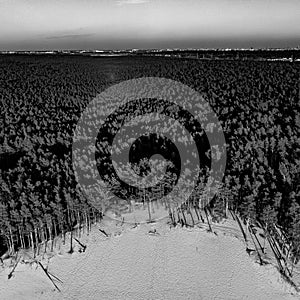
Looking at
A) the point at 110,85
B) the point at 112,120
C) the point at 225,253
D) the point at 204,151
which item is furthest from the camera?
the point at 110,85

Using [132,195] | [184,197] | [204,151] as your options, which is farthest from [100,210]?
[204,151]

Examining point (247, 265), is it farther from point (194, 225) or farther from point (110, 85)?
point (110, 85)

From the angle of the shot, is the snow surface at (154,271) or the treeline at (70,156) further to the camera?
the treeline at (70,156)

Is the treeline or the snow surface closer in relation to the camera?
the snow surface

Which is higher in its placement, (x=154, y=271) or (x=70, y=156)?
(x=70, y=156)

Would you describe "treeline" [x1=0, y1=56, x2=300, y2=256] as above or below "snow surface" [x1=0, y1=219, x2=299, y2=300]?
above

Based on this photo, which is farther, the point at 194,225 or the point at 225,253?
the point at 194,225

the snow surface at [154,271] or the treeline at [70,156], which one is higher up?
the treeline at [70,156]

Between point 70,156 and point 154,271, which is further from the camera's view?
point 70,156
